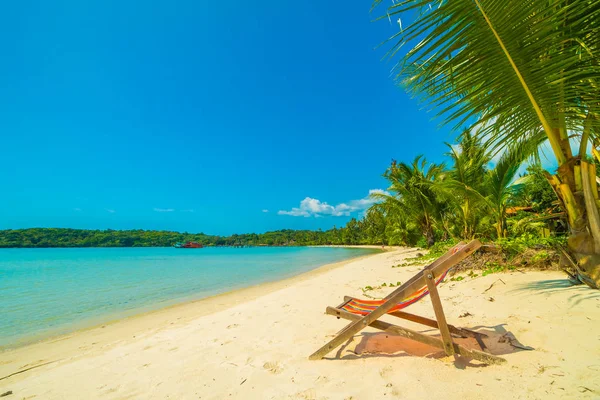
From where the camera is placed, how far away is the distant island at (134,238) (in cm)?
7006

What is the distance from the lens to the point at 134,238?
296 feet

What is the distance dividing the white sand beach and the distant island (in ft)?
181

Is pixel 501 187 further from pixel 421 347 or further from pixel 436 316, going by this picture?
pixel 436 316

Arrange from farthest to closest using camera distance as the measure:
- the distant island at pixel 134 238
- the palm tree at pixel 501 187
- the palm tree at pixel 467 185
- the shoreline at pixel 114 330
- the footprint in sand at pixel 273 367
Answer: the distant island at pixel 134 238
the palm tree at pixel 467 185
the palm tree at pixel 501 187
the shoreline at pixel 114 330
the footprint in sand at pixel 273 367

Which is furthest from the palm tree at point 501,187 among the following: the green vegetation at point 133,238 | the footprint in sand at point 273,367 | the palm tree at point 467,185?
the green vegetation at point 133,238

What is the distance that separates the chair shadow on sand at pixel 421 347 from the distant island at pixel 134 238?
56046 millimetres

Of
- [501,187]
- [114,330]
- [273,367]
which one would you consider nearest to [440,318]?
[273,367]

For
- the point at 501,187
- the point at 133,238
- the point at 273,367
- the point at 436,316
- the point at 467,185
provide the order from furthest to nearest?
the point at 133,238, the point at 467,185, the point at 501,187, the point at 273,367, the point at 436,316

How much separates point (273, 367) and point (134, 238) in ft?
346

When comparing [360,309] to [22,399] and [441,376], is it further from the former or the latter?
[22,399]

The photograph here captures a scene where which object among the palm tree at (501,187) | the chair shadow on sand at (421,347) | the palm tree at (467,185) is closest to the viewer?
the chair shadow on sand at (421,347)

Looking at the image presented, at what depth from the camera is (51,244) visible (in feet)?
250

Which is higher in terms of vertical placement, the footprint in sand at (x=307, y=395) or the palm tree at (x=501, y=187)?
the palm tree at (x=501, y=187)

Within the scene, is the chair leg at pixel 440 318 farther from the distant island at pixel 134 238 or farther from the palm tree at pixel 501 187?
the distant island at pixel 134 238
